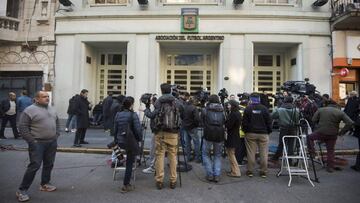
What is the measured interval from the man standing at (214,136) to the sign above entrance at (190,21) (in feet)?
26.3

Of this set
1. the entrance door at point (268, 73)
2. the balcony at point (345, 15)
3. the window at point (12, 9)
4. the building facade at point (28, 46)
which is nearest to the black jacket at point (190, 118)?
the entrance door at point (268, 73)

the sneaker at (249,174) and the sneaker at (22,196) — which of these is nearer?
the sneaker at (22,196)

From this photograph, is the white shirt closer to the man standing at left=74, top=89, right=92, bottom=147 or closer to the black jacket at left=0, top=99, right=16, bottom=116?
the black jacket at left=0, top=99, right=16, bottom=116

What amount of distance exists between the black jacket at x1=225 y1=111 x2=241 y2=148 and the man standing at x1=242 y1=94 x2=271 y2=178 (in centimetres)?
24

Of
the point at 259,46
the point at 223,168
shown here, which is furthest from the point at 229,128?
the point at 259,46

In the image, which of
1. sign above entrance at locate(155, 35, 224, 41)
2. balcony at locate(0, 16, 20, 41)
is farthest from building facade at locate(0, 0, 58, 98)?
sign above entrance at locate(155, 35, 224, 41)

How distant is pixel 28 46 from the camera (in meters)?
14.7

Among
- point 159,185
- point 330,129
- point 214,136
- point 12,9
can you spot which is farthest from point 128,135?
point 12,9

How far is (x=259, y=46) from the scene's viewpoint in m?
14.6

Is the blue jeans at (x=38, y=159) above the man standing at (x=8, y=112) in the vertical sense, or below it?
below

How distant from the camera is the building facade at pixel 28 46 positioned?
1449 centimetres

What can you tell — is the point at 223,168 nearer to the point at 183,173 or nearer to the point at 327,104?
the point at 183,173

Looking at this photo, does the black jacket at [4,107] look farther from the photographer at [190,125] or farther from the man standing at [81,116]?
the photographer at [190,125]

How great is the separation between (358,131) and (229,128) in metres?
3.54
